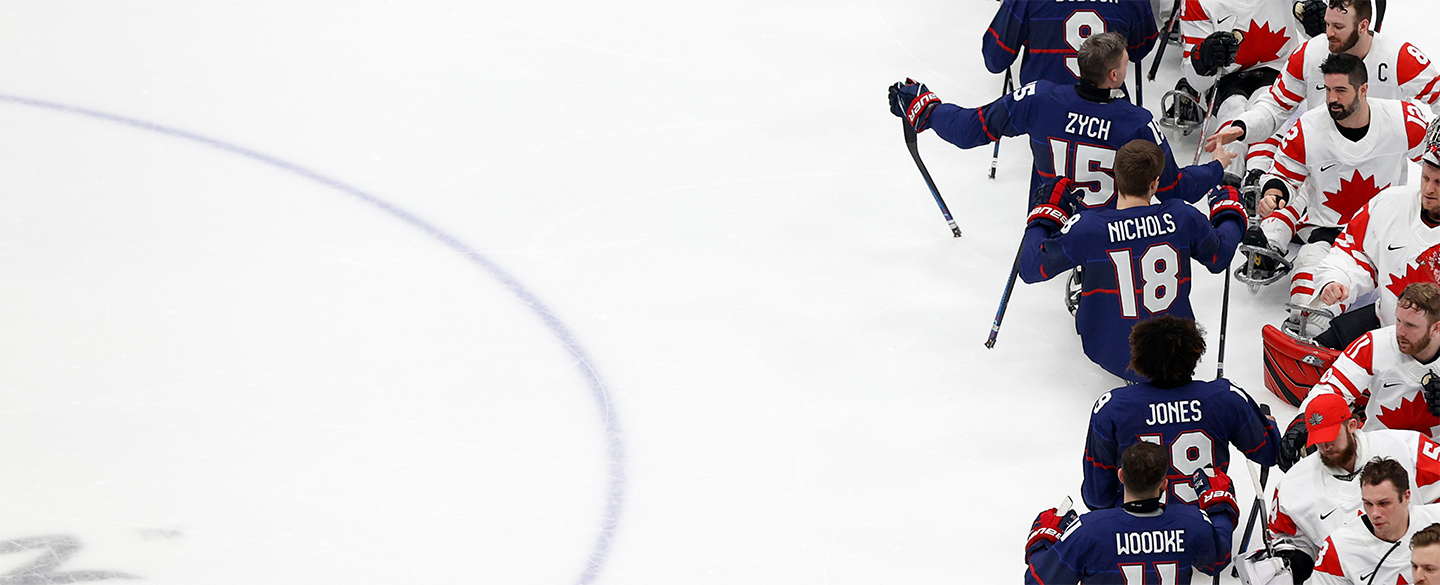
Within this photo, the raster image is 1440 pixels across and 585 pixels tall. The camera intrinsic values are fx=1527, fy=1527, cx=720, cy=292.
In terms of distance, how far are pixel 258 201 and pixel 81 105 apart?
1208 millimetres

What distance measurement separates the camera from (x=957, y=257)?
604 centimetres

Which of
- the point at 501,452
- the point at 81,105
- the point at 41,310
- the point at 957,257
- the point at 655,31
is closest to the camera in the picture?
the point at 501,452

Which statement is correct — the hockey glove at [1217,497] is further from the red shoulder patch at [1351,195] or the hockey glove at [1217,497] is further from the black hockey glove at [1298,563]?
the red shoulder patch at [1351,195]

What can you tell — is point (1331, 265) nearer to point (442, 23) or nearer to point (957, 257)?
point (957, 257)

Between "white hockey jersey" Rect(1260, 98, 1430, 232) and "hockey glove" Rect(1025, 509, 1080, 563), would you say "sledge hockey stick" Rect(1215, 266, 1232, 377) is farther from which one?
"hockey glove" Rect(1025, 509, 1080, 563)

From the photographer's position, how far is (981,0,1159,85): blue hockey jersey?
236 inches

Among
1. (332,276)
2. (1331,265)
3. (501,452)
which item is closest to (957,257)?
(1331,265)

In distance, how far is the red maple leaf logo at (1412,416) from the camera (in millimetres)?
4676

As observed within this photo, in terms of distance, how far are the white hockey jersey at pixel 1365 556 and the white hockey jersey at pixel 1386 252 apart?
1.25 m

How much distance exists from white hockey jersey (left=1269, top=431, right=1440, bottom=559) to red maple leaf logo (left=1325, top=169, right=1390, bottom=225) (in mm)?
1586

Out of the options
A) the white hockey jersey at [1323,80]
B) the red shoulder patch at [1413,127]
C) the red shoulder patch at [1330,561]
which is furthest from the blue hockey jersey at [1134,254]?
the white hockey jersey at [1323,80]

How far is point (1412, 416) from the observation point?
15.4 ft

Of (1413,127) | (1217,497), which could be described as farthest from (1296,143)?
(1217,497)

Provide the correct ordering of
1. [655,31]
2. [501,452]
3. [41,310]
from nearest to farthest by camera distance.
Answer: [501,452] → [41,310] → [655,31]
